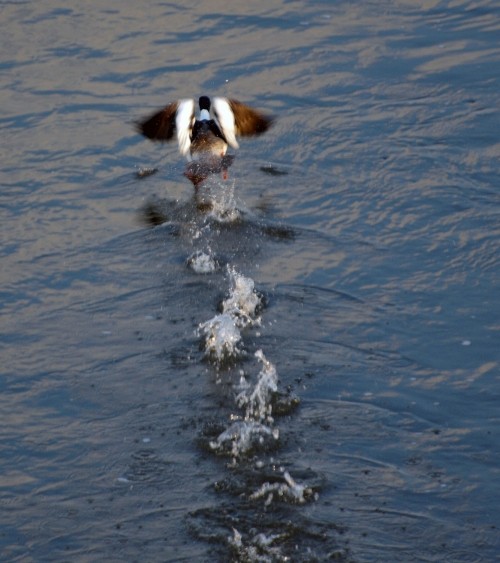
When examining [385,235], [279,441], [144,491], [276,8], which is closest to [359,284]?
[385,235]

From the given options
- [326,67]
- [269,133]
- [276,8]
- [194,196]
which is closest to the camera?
[194,196]

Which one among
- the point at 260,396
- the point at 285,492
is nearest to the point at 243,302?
the point at 260,396

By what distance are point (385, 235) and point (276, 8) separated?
17.4 feet

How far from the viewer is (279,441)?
6016 mm

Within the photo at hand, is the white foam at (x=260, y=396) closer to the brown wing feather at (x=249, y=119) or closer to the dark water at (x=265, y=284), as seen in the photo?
the dark water at (x=265, y=284)

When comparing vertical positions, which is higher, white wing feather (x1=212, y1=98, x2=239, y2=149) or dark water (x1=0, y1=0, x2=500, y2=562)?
white wing feather (x1=212, y1=98, x2=239, y2=149)

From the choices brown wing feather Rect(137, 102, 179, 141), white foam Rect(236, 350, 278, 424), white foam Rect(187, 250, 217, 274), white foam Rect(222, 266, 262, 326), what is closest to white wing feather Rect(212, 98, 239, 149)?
brown wing feather Rect(137, 102, 179, 141)

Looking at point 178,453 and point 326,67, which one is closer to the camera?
point 178,453

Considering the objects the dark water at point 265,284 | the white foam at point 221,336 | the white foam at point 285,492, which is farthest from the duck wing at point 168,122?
the white foam at point 285,492

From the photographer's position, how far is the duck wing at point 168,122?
32.1ft

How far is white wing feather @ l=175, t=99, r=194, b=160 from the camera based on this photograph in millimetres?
9680

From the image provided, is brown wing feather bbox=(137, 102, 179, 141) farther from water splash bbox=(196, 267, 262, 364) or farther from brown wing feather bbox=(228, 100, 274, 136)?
water splash bbox=(196, 267, 262, 364)

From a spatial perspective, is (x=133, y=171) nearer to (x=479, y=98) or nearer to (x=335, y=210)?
(x=335, y=210)

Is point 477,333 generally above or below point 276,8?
below
